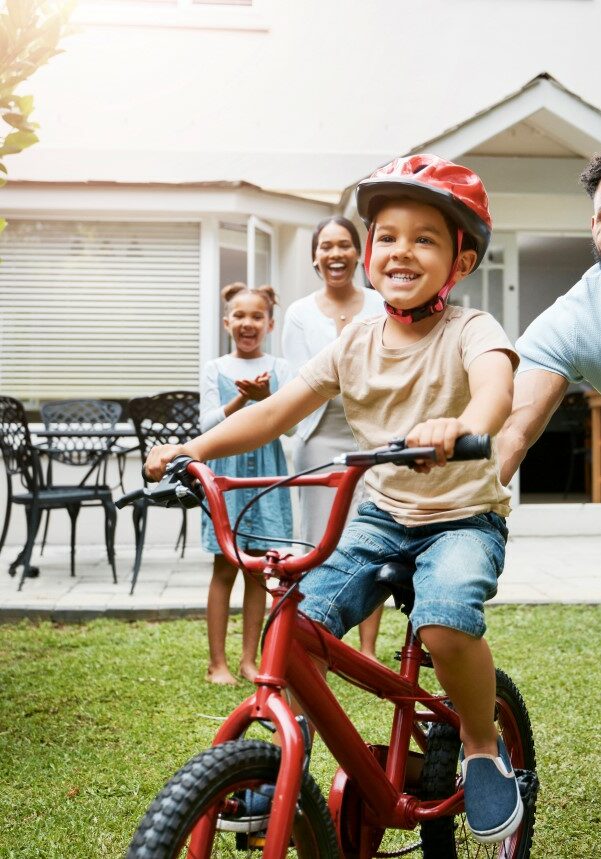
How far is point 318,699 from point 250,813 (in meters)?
0.28

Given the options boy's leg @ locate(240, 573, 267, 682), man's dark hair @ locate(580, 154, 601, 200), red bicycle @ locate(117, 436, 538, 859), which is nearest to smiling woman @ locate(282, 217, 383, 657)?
boy's leg @ locate(240, 573, 267, 682)

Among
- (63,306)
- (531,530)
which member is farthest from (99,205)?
(531,530)

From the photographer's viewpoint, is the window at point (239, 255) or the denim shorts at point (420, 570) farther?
the window at point (239, 255)

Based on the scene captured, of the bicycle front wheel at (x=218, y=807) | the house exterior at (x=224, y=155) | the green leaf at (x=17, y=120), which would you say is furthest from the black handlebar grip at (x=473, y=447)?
the house exterior at (x=224, y=155)

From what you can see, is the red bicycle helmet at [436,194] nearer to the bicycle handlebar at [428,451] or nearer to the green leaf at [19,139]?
the bicycle handlebar at [428,451]

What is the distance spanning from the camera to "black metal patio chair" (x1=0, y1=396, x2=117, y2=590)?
675 centimetres

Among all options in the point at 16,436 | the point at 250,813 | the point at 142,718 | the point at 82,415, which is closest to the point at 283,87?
the point at 82,415

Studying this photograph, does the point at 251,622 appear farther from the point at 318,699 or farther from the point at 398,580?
the point at 318,699

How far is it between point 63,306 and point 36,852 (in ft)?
23.2

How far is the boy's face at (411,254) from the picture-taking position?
2.20 m

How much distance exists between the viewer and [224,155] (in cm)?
971

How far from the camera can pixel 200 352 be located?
9.21 meters

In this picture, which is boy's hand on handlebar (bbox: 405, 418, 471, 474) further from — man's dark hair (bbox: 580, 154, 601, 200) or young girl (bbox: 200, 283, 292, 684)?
young girl (bbox: 200, 283, 292, 684)

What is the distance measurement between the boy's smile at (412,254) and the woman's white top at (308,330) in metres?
2.01
